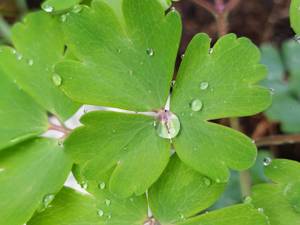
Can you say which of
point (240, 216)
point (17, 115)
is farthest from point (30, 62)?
point (240, 216)

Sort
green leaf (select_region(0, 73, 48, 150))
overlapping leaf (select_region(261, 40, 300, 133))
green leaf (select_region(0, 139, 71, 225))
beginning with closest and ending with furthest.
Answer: green leaf (select_region(0, 139, 71, 225)) → green leaf (select_region(0, 73, 48, 150)) → overlapping leaf (select_region(261, 40, 300, 133))

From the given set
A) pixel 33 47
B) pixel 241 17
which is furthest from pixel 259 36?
pixel 33 47

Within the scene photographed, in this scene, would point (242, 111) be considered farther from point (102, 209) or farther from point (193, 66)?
point (102, 209)

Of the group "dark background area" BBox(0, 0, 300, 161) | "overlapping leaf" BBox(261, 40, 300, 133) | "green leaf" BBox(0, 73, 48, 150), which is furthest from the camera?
"dark background area" BBox(0, 0, 300, 161)

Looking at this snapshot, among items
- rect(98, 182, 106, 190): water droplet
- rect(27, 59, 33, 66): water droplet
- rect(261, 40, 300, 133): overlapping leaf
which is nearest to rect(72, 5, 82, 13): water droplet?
rect(27, 59, 33, 66): water droplet

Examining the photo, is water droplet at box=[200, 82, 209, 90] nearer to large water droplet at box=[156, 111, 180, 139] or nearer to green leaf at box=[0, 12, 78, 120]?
large water droplet at box=[156, 111, 180, 139]

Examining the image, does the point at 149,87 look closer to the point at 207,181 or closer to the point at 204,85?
the point at 204,85
